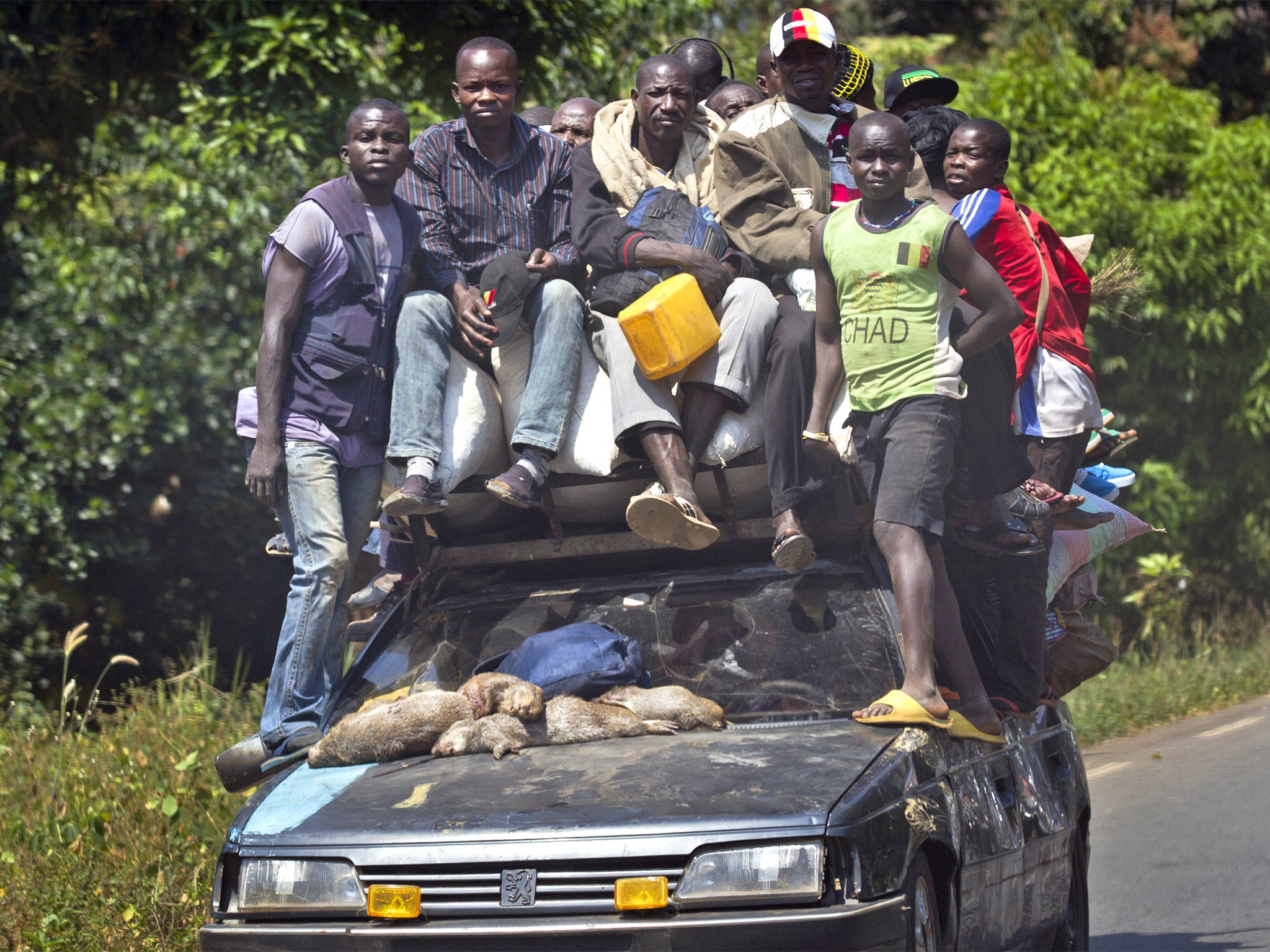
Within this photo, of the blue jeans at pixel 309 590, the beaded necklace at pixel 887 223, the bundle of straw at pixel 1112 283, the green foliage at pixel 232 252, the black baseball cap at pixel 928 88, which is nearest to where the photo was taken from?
the beaded necklace at pixel 887 223

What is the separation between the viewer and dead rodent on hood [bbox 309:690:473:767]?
4391 millimetres

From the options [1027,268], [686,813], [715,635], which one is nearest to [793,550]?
[715,635]

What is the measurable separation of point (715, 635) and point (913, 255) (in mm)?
1314

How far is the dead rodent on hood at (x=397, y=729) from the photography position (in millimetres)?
4391

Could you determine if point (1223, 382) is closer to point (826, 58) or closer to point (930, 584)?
point (826, 58)

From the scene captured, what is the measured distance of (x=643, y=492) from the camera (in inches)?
191

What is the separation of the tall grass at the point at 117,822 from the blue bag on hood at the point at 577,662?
1.92 metres

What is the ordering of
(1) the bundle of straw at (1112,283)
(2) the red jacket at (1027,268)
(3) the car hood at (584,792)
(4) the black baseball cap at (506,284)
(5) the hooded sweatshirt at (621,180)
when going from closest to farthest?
(3) the car hood at (584,792)
(4) the black baseball cap at (506,284)
(2) the red jacket at (1027,268)
(5) the hooded sweatshirt at (621,180)
(1) the bundle of straw at (1112,283)

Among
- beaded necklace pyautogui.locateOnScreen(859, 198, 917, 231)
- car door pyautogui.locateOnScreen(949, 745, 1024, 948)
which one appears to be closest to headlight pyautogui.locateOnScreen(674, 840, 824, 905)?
car door pyautogui.locateOnScreen(949, 745, 1024, 948)


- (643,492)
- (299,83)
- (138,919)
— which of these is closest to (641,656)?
(643,492)

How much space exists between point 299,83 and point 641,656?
208 inches

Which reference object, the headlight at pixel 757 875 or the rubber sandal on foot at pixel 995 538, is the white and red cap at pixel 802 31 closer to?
the rubber sandal on foot at pixel 995 538

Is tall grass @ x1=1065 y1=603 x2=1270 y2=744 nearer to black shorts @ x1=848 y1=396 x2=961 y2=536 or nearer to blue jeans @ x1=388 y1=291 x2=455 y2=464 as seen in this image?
black shorts @ x1=848 y1=396 x2=961 y2=536

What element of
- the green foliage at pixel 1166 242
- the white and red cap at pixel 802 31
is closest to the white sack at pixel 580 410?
the white and red cap at pixel 802 31
